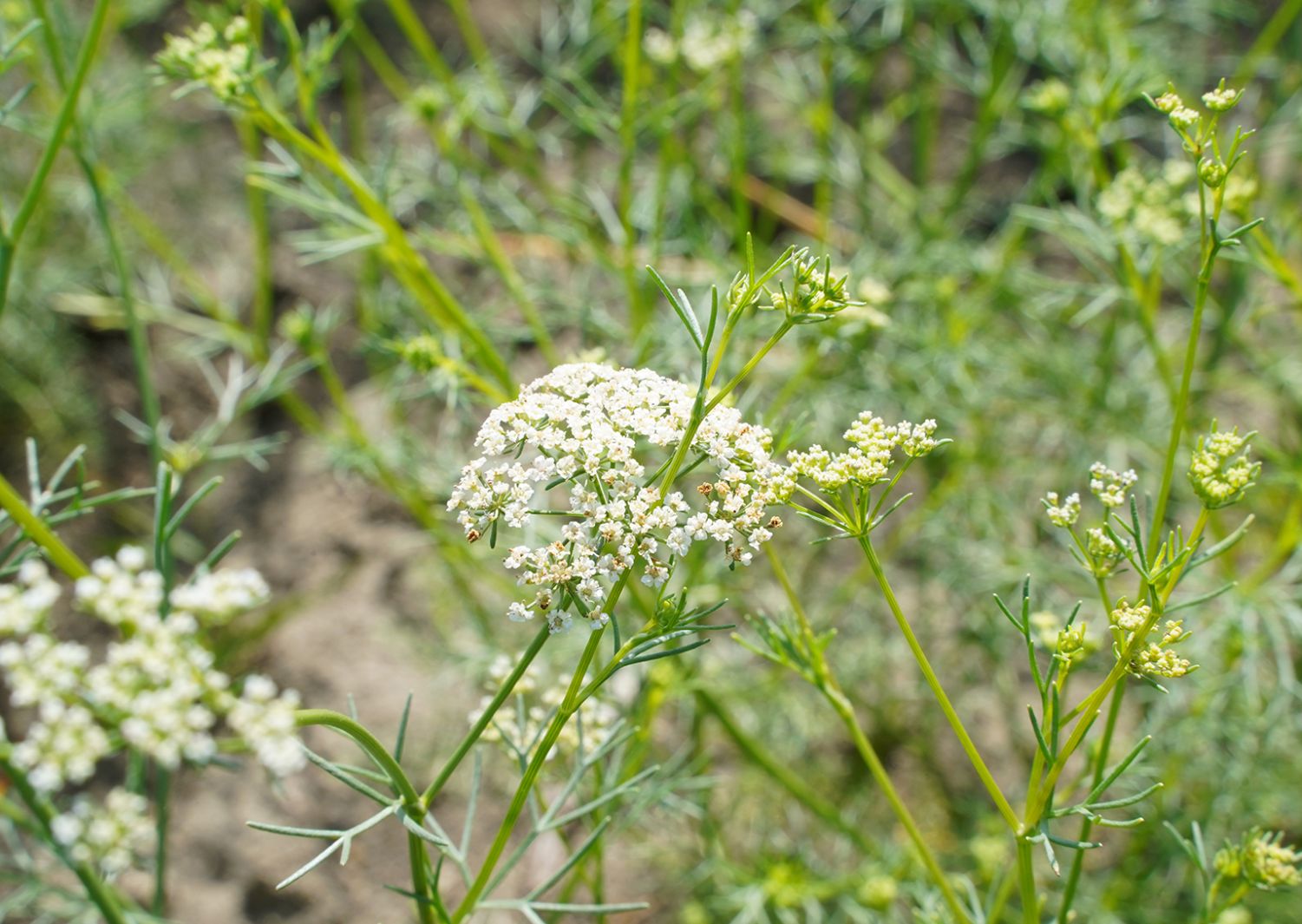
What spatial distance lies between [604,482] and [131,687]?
1.78ft

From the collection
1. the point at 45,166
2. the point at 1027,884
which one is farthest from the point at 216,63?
the point at 1027,884

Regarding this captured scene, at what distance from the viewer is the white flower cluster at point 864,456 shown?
1.28m

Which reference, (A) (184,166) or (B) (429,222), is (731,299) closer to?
(B) (429,222)

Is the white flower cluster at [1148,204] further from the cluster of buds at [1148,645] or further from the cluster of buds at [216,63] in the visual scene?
the cluster of buds at [216,63]

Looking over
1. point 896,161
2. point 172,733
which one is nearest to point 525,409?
point 172,733

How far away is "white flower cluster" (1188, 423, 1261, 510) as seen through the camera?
1.31 metres

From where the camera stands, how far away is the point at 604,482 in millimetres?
1261

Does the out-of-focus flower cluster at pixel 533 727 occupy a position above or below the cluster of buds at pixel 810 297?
below

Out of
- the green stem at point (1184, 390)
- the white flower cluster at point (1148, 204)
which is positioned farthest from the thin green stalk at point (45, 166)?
the white flower cluster at point (1148, 204)

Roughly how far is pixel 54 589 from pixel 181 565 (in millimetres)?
2705

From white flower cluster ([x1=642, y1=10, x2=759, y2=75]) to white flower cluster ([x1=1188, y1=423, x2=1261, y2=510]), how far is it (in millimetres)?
1572

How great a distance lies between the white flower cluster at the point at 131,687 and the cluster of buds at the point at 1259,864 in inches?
50.9

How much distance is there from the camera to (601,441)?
125cm

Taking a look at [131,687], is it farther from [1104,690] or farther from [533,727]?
[1104,690]
